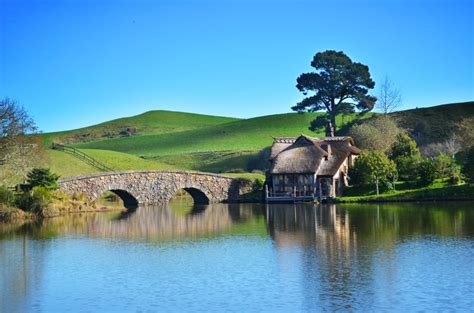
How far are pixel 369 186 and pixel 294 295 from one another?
46.7 m

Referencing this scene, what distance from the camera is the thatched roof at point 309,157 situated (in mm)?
70125

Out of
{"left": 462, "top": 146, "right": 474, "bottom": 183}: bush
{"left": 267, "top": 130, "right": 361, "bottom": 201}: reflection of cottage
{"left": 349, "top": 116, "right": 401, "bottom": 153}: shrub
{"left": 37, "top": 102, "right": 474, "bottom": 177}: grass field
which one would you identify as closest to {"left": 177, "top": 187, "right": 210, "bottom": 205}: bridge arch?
{"left": 267, "top": 130, "right": 361, "bottom": 201}: reflection of cottage

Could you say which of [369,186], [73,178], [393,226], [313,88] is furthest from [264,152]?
[393,226]

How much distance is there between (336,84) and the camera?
9050 centimetres

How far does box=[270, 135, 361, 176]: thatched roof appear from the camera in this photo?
70125 millimetres

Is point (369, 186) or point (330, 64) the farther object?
point (330, 64)

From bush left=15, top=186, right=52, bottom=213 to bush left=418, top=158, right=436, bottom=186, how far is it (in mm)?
33431

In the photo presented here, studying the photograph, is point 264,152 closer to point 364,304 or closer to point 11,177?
point 11,177

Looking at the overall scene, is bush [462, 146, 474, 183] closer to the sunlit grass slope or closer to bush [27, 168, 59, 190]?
bush [27, 168, 59, 190]

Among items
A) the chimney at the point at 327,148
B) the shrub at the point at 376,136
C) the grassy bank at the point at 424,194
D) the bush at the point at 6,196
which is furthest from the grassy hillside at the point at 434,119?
the bush at the point at 6,196

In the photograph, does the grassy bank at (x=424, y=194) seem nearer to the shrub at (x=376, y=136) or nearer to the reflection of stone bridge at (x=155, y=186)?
the reflection of stone bridge at (x=155, y=186)

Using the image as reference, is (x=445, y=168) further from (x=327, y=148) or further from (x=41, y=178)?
(x=41, y=178)

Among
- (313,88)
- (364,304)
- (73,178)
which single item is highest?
(313,88)

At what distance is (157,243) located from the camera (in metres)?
39.5
